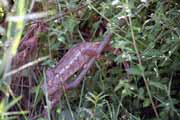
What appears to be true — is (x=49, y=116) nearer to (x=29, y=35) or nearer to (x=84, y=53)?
(x=84, y=53)

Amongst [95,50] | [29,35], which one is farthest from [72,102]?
[29,35]

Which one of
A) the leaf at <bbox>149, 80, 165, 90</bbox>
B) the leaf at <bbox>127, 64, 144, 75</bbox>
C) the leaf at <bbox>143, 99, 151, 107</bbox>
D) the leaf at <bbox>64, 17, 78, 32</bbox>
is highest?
the leaf at <bbox>64, 17, 78, 32</bbox>

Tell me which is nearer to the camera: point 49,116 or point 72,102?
Result: point 49,116

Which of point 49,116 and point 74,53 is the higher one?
point 74,53

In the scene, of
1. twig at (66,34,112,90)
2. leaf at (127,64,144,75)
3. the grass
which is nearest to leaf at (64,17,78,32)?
the grass

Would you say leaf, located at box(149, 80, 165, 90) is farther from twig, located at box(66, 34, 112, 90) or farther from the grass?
twig, located at box(66, 34, 112, 90)

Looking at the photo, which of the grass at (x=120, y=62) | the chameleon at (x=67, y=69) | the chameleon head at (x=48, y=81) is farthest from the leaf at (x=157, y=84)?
the chameleon head at (x=48, y=81)
